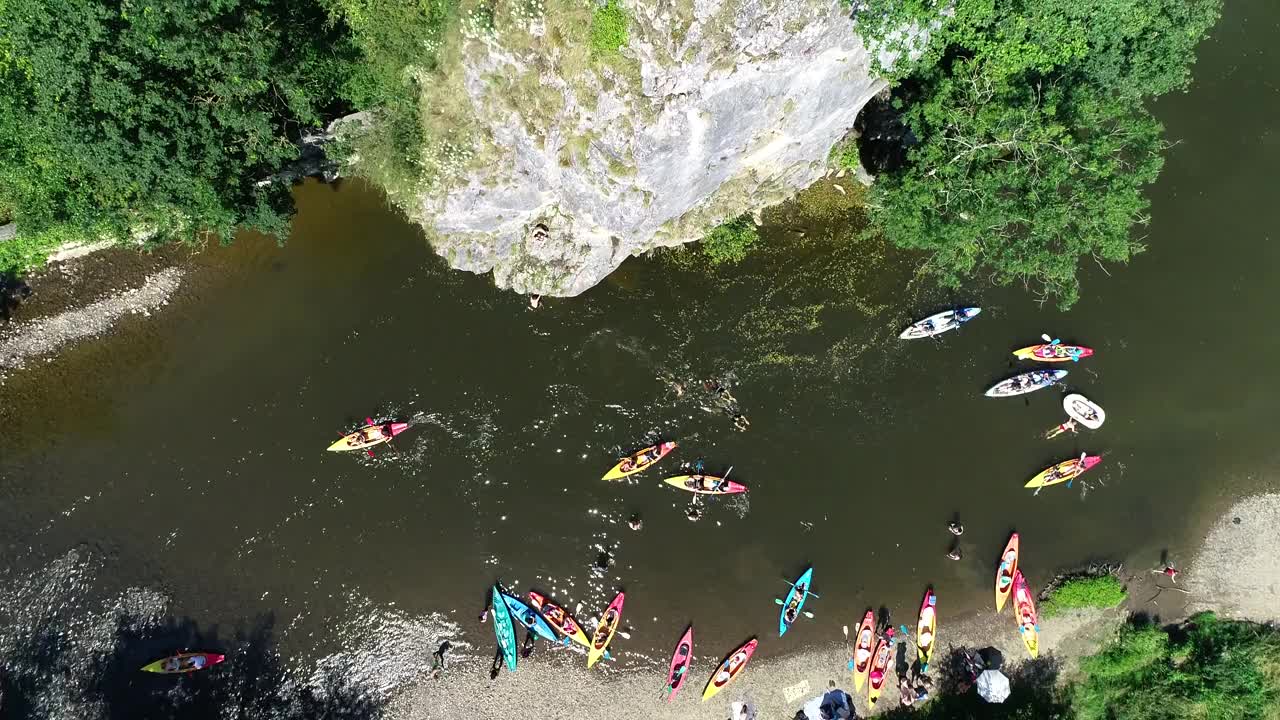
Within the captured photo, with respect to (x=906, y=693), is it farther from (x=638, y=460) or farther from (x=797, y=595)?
(x=638, y=460)

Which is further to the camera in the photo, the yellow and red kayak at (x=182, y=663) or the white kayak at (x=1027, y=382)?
the white kayak at (x=1027, y=382)

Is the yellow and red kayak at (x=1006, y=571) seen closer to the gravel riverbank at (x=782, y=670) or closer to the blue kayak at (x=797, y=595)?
the gravel riverbank at (x=782, y=670)

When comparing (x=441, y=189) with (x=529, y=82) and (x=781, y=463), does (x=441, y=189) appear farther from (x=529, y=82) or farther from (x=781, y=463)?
(x=781, y=463)

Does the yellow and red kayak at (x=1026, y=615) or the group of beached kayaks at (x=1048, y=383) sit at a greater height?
the group of beached kayaks at (x=1048, y=383)

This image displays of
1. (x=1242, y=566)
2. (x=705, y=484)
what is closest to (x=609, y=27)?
(x=705, y=484)

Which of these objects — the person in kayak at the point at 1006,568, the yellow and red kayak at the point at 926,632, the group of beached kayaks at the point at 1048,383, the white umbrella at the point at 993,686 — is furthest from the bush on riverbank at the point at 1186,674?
the group of beached kayaks at the point at 1048,383

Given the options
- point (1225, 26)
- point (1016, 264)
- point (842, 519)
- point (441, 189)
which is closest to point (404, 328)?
point (441, 189)

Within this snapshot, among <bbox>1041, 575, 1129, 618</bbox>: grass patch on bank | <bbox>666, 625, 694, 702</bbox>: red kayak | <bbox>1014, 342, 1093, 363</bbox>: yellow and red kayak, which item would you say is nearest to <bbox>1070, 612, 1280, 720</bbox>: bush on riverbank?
<bbox>1041, 575, 1129, 618</bbox>: grass patch on bank
